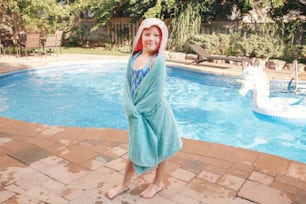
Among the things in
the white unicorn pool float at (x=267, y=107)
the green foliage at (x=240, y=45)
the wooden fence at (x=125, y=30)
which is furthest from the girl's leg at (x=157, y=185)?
the wooden fence at (x=125, y=30)

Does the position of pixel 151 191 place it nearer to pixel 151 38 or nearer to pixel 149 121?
pixel 149 121

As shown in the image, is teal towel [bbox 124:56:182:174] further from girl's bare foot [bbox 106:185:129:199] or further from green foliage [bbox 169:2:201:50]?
green foliage [bbox 169:2:201:50]

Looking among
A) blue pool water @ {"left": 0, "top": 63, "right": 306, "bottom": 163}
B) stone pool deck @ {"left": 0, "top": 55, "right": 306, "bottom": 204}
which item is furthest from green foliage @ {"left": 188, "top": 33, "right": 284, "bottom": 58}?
stone pool deck @ {"left": 0, "top": 55, "right": 306, "bottom": 204}

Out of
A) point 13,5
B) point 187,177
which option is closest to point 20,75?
point 13,5

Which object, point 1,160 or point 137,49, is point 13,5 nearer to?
point 1,160

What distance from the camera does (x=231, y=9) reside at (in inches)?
469

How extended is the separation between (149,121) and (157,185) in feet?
1.93

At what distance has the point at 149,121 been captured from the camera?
6.45 ft

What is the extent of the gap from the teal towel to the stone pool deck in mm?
399

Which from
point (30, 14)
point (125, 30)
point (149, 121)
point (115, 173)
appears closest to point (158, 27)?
point (149, 121)

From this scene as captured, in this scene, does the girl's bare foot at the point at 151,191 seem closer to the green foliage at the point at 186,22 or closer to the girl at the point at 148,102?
the girl at the point at 148,102

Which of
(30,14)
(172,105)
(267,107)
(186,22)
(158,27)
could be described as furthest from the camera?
(186,22)

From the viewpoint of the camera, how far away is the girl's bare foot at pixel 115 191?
2.17m

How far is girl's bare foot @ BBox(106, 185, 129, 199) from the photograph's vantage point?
2.17 metres
